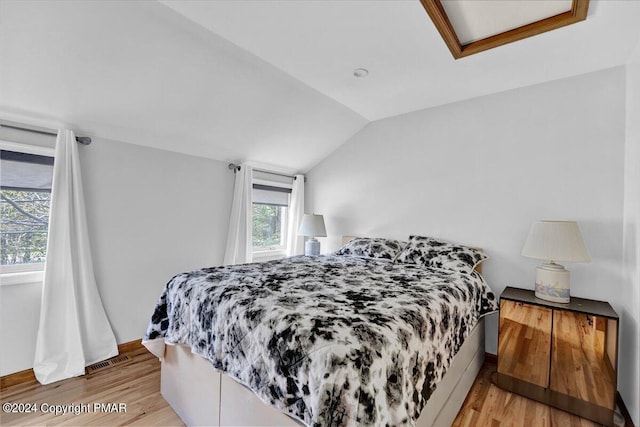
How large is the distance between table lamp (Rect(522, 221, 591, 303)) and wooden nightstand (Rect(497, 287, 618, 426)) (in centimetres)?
10

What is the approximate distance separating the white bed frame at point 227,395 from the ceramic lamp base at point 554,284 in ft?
2.06

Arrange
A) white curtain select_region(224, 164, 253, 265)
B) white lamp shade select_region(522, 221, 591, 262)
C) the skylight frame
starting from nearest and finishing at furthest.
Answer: the skylight frame, white lamp shade select_region(522, 221, 591, 262), white curtain select_region(224, 164, 253, 265)

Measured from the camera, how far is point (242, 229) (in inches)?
140

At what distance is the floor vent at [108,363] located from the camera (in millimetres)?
2355

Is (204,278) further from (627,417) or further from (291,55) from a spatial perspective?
(627,417)

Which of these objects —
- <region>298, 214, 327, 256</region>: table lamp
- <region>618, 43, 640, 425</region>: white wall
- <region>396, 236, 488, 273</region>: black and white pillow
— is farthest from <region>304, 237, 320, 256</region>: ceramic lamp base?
<region>618, 43, 640, 425</region>: white wall

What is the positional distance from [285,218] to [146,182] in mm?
1997

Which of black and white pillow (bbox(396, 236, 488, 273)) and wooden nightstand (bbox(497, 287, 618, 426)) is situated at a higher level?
black and white pillow (bbox(396, 236, 488, 273))

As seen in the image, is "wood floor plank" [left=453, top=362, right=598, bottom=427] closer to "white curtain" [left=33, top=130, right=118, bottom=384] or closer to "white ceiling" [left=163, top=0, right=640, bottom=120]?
"white ceiling" [left=163, top=0, right=640, bottom=120]

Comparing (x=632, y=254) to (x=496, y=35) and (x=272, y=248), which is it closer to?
(x=496, y=35)

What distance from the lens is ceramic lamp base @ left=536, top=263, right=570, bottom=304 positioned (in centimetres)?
212

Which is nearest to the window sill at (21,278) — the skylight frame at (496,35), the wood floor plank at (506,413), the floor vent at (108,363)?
the floor vent at (108,363)

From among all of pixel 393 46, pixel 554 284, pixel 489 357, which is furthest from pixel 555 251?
pixel 393 46

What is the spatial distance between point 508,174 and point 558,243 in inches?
33.0
